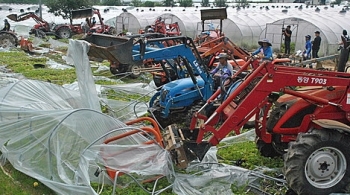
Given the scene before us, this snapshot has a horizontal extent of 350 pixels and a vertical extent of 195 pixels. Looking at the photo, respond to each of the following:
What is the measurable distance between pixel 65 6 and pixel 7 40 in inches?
587

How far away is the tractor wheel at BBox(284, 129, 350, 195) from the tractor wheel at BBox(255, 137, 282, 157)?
1.54m

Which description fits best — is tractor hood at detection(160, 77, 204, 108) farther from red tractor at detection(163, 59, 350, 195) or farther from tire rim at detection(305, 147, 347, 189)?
tire rim at detection(305, 147, 347, 189)

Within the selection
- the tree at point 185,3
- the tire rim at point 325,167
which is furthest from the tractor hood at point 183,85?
the tree at point 185,3

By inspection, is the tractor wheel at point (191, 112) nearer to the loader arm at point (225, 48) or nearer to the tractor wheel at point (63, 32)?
the loader arm at point (225, 48)

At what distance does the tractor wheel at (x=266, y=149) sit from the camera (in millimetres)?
7711

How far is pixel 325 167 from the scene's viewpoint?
243 inches

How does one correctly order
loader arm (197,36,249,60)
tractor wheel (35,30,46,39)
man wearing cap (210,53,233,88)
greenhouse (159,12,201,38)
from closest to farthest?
1. man wearing cap (210,53,233,88)
2. loader arm (197,36,249,60)
3. greenhouse (159,12,201,38)
4. tractor wheel (35,30,46,39)

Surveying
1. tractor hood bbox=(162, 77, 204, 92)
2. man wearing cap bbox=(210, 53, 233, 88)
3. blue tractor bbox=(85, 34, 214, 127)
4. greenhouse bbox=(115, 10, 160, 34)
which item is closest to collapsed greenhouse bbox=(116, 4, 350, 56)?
greenhouse bbox=(115, 10, 160, 34)

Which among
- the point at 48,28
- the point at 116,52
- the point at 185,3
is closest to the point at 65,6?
the point at 48,28

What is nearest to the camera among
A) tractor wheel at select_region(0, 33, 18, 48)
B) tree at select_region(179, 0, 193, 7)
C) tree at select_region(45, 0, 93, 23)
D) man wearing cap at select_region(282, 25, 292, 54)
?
man wearing cap at select_region(282, 25, 292, 54)

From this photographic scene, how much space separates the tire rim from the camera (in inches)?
240

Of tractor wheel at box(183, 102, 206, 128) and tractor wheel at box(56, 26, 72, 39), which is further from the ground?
tractor wheel at box(183, 102, 206, 128)

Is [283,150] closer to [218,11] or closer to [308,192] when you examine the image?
[308,192]

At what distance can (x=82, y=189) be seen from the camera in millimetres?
5797
